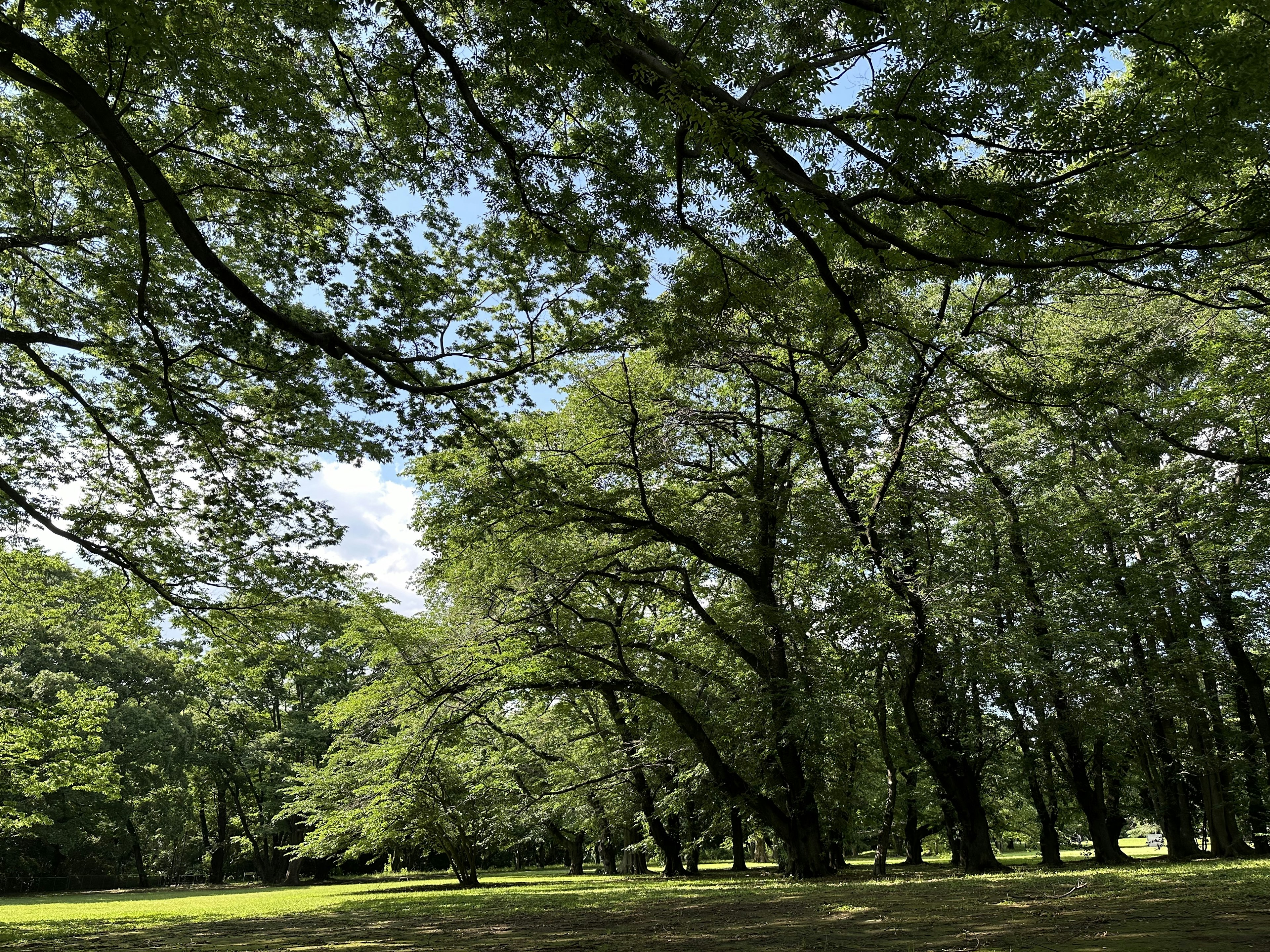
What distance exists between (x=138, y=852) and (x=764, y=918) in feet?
136

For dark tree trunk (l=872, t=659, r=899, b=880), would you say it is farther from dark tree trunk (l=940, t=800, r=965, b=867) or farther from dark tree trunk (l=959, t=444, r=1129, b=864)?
dark tree trunk (l=940, t=800, r=965, b=867)

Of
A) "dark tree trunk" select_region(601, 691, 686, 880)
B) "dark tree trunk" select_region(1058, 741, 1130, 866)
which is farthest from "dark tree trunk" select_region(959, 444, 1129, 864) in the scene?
"dark tree trunk" select_region(601, 691, 686, 880)

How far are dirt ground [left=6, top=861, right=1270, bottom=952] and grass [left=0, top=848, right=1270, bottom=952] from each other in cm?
4

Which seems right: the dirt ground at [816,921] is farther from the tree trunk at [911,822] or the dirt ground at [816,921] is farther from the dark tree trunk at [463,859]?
the dark tree trunk at [463,859]

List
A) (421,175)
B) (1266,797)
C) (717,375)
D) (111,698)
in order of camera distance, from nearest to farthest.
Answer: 1. (421,175)
2. (717,375)
3. (111,698)
4. (1266,797)

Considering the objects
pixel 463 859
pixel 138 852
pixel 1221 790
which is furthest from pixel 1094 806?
pixel 138 852

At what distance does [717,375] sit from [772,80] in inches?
435

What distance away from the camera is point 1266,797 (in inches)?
711

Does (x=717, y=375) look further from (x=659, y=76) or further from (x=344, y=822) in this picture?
(x=344, y=822)

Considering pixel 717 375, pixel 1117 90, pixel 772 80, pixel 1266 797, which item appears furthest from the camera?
pixel 1266 797

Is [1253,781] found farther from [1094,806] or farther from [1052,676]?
[1052,676]

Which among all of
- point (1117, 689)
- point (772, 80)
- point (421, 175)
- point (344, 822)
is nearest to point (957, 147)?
point (772, 80)

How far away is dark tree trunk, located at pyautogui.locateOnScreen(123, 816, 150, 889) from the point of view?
118 feet

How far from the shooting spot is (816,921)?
698cm
